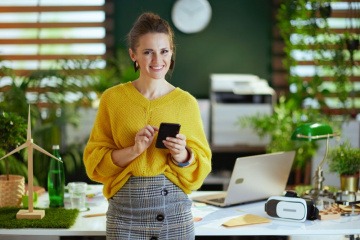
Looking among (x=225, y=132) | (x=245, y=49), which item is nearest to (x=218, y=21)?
(x=245, y=49)

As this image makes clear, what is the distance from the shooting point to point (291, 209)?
9.03ft

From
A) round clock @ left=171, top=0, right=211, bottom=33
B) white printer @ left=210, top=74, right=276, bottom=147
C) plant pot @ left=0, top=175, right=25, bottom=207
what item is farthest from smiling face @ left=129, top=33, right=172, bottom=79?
round clock @ left=171, top=0, right=211, bottom=33

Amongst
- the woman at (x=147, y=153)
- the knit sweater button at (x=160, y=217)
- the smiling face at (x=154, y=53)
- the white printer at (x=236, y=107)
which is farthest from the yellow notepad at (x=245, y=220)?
the white printer at (x=236, y=107)

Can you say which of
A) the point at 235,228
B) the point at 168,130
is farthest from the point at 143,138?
the point at 235,228

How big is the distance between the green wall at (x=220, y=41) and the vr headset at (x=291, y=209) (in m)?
3.65

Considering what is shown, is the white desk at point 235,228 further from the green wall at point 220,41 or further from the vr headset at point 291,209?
the green wall at point 220,41

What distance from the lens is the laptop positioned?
2.94 metres

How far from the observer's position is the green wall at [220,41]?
6.28 m

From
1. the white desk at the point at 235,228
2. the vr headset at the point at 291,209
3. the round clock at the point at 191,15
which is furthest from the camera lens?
the round clock at the point at 191,15

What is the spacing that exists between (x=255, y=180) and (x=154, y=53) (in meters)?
1.11

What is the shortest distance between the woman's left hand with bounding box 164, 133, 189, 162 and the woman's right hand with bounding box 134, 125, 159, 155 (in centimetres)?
6

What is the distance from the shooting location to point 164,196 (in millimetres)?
2225

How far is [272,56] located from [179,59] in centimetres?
99

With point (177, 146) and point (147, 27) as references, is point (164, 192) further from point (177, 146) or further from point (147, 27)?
point (147, 27)
